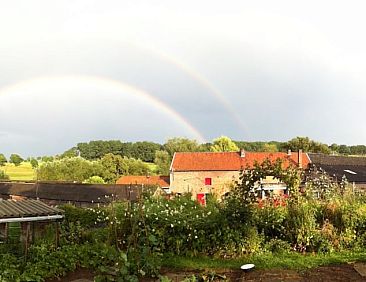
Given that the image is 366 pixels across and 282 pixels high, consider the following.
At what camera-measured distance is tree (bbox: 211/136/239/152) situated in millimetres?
64750

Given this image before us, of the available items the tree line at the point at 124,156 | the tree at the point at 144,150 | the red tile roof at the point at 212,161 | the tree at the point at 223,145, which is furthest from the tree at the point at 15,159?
the red tile roof at the point at 212,161

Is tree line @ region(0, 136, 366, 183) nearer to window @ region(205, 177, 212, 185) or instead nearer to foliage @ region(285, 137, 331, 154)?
foliage @ region(285, 137, 331, 154)

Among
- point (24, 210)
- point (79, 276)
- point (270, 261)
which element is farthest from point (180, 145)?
point (79, 276)

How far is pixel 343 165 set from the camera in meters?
42.0

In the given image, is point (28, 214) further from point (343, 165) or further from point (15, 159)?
point (15, 159)

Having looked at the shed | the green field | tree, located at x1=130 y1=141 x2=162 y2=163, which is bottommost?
the green field

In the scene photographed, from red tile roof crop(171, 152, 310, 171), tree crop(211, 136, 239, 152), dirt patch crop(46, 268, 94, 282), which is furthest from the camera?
tree crop(211, 136, 239, 152)

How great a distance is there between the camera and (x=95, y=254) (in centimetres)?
717

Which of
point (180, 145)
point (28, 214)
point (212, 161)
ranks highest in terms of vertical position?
point (180, 145)

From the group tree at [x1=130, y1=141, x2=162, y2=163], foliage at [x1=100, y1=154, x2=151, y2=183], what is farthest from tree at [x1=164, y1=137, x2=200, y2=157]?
tree at [x1=130, y1=141, x2=162, y2=163]

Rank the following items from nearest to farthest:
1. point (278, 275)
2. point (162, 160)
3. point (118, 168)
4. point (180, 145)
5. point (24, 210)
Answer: point (278, 275), point (24, 210), point (118, 168), point (162, 160), point (180, 145)

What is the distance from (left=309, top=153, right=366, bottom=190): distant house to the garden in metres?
31.0

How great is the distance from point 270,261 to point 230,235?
846mm

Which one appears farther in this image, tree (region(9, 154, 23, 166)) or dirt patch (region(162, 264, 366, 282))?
tree (region(9, 154, 23, 166))
